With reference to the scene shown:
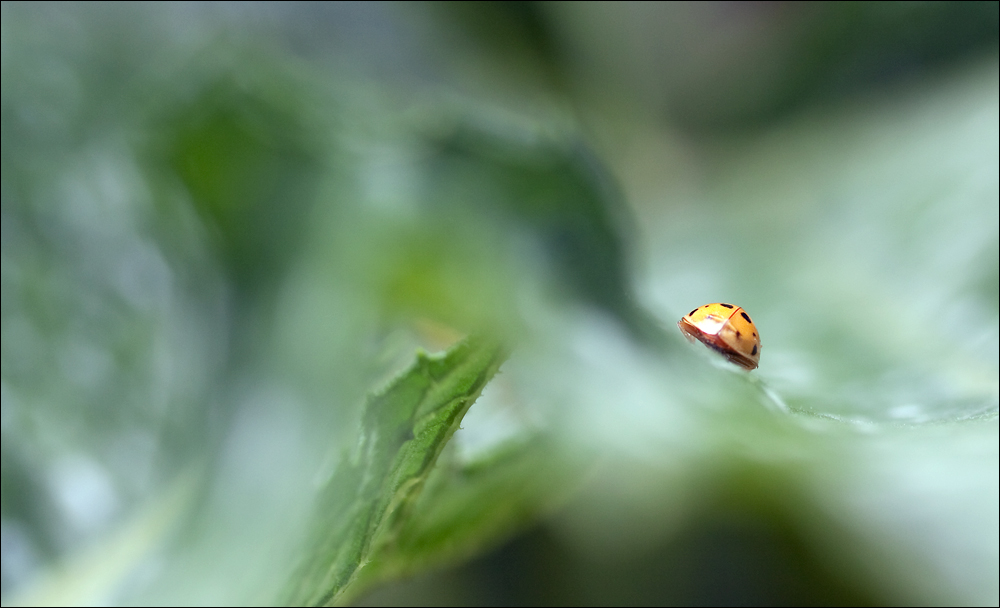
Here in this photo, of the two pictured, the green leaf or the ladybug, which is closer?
the green leaf

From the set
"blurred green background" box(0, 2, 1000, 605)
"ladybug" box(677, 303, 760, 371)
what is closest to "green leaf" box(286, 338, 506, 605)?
"blurred green background" box(0, 2, 1000, 605)

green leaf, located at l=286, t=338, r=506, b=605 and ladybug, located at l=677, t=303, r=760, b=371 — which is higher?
ladybug, located at l=677, t=303, r=760, b=371

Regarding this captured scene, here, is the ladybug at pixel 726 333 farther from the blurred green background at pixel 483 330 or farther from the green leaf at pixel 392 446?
the green leaf at pixel 392 446

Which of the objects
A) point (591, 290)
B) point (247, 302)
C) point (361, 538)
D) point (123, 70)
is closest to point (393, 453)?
point (361, 538)

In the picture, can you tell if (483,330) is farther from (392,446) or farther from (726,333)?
(726,333)

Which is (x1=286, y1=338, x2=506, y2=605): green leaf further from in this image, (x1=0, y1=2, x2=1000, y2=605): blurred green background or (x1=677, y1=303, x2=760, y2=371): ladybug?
(x1=677, y1=303, x2=760, y2=371): ladybug

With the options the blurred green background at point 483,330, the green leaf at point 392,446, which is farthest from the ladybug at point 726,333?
the green leaf at point 392,446
